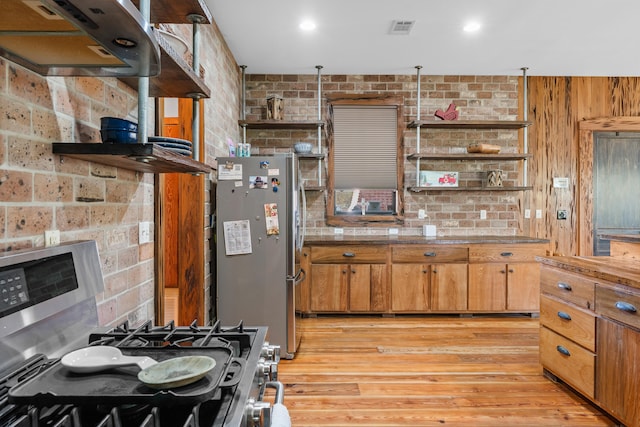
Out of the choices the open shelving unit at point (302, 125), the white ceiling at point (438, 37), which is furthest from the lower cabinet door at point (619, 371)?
the open shelving unit at point (302, 125)

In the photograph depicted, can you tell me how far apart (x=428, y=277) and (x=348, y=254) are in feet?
2.92

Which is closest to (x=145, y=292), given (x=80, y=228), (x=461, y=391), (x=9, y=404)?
(x=80, y=228)

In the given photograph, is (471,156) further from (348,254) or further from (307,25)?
(307,25)

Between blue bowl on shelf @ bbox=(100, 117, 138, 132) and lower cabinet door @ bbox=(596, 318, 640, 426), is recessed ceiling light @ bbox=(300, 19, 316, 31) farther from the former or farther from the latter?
lower cabinet door @ bbox=(596, 318, 640, 426)

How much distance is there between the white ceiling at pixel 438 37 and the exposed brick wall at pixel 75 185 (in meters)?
1.86

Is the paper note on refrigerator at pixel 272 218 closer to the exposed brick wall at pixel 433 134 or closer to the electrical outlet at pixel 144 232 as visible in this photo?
the electrical outlet at pixel 144 232

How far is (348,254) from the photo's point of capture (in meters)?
3.82

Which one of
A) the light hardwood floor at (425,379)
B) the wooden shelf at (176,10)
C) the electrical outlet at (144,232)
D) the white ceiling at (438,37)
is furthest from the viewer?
the white ceiling at (438,37)

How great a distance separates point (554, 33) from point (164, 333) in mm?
3954

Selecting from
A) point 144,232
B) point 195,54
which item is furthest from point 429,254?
point 195,54

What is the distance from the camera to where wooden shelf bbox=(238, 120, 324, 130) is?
405 centimetres

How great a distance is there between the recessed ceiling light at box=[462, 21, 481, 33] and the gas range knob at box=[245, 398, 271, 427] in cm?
342

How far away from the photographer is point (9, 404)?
0.67 metres

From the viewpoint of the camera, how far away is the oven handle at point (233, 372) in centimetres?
72
